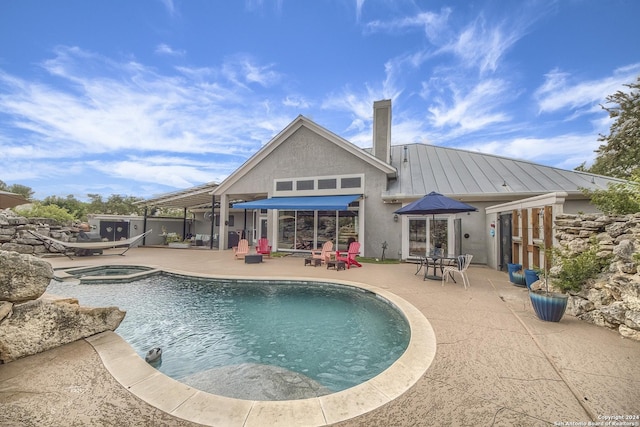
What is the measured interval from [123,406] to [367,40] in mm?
20438

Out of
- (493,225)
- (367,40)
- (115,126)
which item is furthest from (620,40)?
(115,126)

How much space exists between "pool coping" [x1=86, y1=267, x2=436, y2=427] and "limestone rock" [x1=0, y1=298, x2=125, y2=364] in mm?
604

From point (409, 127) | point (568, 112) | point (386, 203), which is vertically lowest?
point (386, 203)

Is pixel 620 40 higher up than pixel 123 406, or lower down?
higher up

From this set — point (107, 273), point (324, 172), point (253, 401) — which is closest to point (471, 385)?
point (253, 401)

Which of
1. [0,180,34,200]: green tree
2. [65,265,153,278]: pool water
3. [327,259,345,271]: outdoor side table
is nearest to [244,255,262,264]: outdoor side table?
[327,259,345,271]: outdoor side table

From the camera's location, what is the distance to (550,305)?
5242 mm

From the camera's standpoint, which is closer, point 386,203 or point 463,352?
point 463,352

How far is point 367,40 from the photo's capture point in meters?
16.9

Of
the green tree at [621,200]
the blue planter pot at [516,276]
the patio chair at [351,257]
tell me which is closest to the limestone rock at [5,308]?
the patio chair at [351,257]

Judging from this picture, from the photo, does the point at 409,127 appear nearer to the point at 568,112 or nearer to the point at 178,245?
the point at 568,112

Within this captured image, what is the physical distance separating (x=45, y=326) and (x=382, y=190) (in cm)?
1432

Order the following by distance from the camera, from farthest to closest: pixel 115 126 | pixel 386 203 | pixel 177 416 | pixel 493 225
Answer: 1. pixel 115 126
2. pixel 386 203
3. pixel 493 225
4. pixel 177 416

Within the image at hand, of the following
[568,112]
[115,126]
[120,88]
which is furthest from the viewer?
[115,126]
